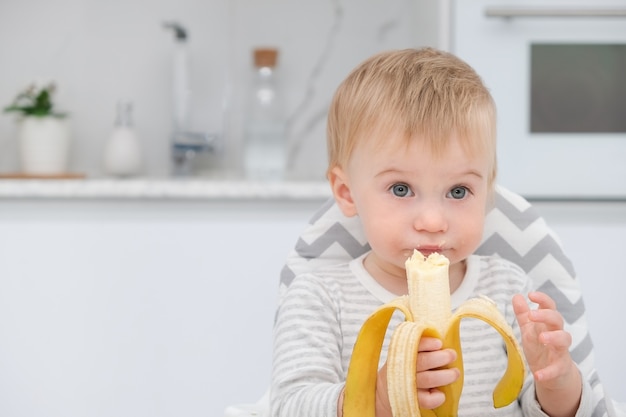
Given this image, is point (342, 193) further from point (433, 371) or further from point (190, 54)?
point (190, 54)

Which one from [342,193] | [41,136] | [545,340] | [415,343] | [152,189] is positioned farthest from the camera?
[41,136]

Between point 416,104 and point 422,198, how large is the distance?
0.33ft

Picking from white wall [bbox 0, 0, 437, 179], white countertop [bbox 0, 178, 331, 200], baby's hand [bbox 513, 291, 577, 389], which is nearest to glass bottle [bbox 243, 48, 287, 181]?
white wall [bbox 0, 0, 437, 179]

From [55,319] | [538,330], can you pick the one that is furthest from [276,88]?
[538,330]

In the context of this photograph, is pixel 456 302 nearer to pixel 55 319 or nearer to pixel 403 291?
pixel 403 291

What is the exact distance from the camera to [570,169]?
188 cm

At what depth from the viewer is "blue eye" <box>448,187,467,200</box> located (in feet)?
3.15

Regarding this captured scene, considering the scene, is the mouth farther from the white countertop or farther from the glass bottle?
the glass bottle

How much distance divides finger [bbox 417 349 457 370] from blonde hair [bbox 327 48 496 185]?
247mm

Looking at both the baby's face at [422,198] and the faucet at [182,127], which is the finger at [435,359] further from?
the faucet at [182,127]

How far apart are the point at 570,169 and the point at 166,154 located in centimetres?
107

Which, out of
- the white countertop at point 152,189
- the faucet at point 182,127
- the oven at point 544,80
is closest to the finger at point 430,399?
the white countertop at point 152,189

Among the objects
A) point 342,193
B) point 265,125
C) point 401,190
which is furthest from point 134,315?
point 401,190

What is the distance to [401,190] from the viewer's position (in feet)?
3.14
